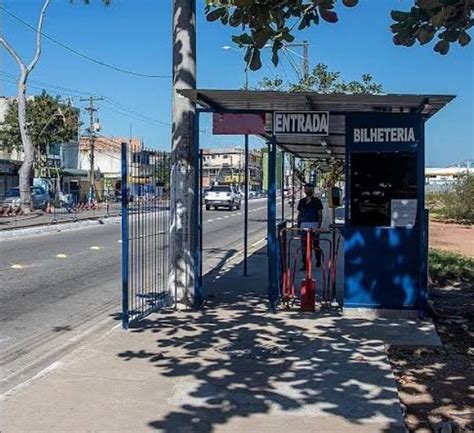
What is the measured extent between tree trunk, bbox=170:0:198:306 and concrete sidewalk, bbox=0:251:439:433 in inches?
28.0

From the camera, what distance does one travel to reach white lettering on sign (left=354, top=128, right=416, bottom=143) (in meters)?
8.97

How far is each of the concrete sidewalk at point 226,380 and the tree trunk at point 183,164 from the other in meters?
0.71

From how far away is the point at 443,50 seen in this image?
4.71 m

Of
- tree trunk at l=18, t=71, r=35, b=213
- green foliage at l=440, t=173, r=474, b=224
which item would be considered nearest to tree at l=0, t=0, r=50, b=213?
tree trunk at l=18, t=71, r=35, b=213

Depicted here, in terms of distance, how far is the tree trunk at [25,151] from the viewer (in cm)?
3828

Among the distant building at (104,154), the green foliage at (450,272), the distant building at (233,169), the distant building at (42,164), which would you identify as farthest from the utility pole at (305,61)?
the distant building at (104,154)

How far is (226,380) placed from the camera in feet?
20.3

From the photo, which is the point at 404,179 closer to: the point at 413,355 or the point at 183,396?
the point at 413,355

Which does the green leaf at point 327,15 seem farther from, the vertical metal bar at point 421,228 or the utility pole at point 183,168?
the utility pole at point 183,168

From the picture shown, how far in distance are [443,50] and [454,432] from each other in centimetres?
259

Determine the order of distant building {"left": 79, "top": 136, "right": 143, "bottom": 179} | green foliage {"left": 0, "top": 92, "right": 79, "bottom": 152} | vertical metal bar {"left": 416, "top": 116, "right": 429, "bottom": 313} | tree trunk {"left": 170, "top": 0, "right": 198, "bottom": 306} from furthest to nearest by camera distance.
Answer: distant building {"left": 79, "top": 136, "right": 143, "bottom": 179} → green foliage {"left": 0, "top": 92, "right": 79, "bottom": 152} → tree trunk {"left": 170, "top": 0, "right": 198, "bottom": 306} → vertical metal bar {"left": 416, "top": 116, "right": 429, "bottom": 313}

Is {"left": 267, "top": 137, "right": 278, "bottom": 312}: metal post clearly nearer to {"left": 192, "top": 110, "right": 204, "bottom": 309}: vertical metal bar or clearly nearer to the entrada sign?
the entrada sign

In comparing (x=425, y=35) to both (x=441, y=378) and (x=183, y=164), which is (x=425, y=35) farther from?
(x=183, y=164)

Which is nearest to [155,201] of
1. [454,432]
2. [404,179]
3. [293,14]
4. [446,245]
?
[404,179]
